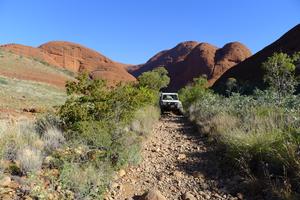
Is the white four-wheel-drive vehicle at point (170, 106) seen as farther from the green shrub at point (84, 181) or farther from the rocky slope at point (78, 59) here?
the rocky slope at point (78, 59)

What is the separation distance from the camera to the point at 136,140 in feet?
28.3

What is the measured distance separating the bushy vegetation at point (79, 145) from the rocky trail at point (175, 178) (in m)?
0.27

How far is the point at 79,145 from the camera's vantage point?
23.8 feet

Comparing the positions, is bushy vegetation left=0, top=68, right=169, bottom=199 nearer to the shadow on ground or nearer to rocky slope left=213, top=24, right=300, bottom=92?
the shadow on ground

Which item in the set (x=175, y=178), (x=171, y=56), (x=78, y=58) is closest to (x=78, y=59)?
(x=78, y=58)

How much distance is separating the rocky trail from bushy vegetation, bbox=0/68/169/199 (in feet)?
0.89

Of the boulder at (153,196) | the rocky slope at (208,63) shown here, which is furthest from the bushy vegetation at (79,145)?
the rocky slope at (208,63)

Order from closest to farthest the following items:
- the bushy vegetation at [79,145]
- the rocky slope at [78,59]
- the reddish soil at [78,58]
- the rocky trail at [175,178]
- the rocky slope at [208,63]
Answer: the bushy vegetation at [79,145]
the rocky trail at [175,178]
the rocky slope at [78,59]
the reddish soil at [78,58]
the rocky slope at [208,63]

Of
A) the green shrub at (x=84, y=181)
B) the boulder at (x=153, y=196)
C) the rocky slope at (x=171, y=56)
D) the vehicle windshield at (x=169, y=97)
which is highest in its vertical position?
the rocky slope at (x=171, y=56)

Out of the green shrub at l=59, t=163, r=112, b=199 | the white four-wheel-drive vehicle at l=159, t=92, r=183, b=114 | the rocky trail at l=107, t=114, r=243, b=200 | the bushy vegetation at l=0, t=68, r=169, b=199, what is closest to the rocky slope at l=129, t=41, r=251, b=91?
the white four-wheel-drive vehicle at l=159, t=92, r=183, b=114

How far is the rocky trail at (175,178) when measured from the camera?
5.52 m

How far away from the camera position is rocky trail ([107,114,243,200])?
5523 millimetres

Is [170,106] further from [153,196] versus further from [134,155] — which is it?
[153,196]

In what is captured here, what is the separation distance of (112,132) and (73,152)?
1404 millimetres
